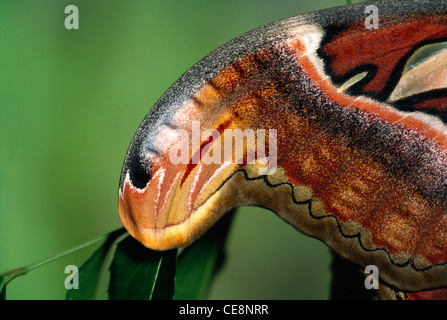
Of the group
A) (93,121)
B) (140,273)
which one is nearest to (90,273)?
(140,273)

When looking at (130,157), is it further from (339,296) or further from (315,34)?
(339,296)

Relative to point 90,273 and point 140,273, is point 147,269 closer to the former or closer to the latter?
point 140,273

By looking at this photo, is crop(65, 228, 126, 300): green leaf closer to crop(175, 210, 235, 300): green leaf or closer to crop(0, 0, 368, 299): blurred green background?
crop(175, 210, 235, 300): green leaf

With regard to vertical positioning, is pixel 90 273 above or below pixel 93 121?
below

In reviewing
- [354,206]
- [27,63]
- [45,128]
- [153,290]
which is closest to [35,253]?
[45,128]

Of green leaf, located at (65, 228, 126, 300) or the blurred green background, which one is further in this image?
the blurred green background

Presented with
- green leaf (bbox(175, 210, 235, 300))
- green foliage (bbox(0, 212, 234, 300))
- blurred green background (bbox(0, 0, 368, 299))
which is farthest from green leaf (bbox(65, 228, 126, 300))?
blurred green background (bbox(0, 0, 368, 299))

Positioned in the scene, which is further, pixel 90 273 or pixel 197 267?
pixel 197 267
